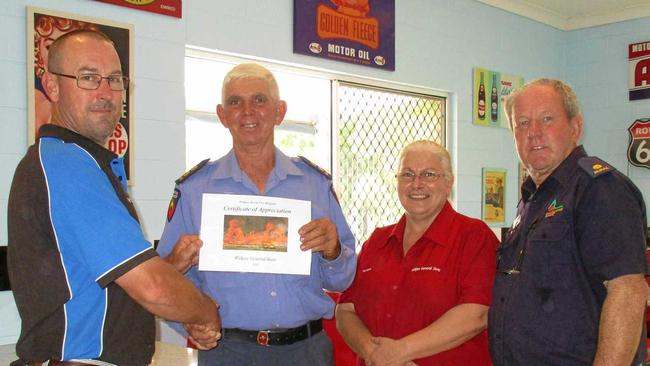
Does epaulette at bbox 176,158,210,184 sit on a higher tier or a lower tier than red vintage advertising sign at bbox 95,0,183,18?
lower

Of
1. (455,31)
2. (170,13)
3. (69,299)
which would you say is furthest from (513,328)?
(455,31)

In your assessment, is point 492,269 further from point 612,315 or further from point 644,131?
point 644,131

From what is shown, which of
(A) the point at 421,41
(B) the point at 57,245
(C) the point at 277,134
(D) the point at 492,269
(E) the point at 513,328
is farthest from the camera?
(A) the point at 421,41

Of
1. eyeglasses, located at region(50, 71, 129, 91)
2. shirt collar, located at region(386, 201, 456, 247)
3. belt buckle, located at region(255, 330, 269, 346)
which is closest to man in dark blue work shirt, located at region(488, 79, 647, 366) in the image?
shirt collar, located at region(386, 201, 456, 247)

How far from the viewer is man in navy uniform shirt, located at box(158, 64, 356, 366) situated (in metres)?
1.97

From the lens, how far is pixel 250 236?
6.33 ft

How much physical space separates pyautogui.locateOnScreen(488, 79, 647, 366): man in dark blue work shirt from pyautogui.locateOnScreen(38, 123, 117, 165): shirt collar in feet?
4.17

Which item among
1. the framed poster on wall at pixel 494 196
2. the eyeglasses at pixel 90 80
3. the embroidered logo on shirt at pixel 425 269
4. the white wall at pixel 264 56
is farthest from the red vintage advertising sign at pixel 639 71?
the eyeglasses at pixel 90 80

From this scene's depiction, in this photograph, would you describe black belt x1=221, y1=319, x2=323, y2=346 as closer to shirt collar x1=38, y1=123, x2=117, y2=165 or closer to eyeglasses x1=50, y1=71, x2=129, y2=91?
shirt collar x1=38, y1=123, x2=117, y2=165

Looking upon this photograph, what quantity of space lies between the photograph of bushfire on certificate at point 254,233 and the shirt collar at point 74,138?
0.47 metres

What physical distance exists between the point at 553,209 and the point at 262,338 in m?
1.00

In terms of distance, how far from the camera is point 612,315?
1637 mm

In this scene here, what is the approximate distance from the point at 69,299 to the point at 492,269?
4.56 ft

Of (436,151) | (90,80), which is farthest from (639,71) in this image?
(90,80)
